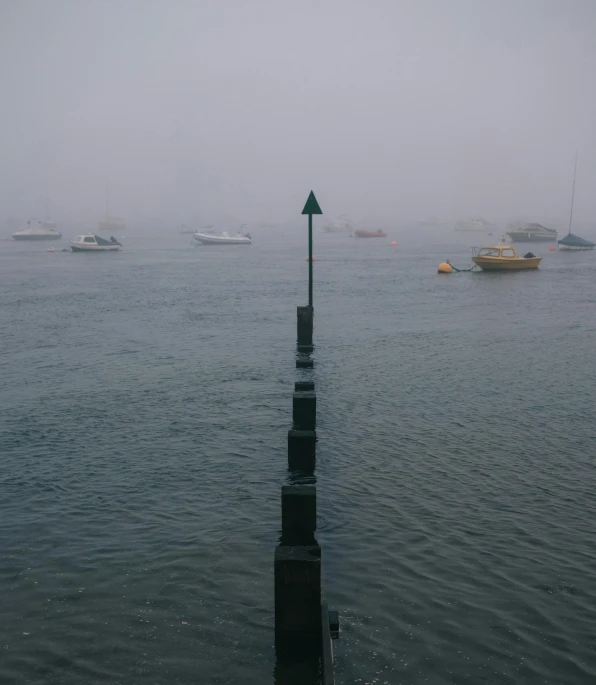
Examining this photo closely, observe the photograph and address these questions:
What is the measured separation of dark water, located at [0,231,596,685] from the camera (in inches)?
345

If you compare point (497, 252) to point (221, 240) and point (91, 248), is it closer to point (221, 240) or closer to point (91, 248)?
point (91, 248)

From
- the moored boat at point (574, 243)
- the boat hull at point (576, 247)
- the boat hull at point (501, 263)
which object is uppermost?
the boat hull at point (501, 263)

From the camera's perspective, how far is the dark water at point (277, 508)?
8773mm

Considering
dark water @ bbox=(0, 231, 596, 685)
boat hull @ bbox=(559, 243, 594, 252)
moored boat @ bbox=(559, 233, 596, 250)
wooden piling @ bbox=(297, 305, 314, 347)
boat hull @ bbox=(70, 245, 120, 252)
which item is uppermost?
wooden piling @ bbox=(297, 305, 314, 347)

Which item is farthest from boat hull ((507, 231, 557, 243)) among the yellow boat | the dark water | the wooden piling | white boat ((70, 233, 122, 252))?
the wooden piling

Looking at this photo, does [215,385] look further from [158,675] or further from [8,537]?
[158,675]

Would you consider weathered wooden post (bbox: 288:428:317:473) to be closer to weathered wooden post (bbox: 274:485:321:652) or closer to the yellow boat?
weathered wooden post (bbox: 274:485:321:652)

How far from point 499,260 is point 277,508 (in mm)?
54915

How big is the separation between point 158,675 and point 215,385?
1411cm

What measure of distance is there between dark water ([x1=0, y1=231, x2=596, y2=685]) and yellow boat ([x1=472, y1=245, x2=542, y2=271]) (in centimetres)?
3492

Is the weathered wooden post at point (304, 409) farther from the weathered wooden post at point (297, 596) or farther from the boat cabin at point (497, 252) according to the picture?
the boat cabin at point (497, 252)

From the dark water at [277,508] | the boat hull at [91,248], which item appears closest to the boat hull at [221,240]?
the boat hull at [91,248]

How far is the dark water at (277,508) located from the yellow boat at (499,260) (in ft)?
115

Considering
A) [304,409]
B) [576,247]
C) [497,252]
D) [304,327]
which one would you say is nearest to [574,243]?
[576,247]
